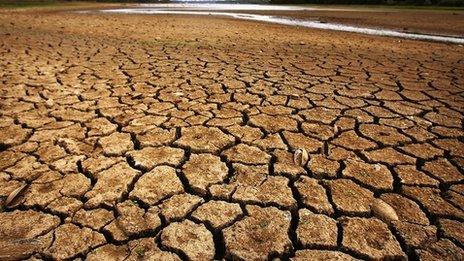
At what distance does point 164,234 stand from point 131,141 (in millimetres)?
1014

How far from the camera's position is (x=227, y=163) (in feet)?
6.57

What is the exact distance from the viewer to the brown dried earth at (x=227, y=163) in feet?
4.57

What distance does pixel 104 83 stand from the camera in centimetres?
356

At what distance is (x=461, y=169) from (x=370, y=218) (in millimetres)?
884

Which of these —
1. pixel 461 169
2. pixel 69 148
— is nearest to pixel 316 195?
pixel 461 169

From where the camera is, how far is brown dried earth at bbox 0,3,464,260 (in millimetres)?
1392

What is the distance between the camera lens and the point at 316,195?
1.69 meters

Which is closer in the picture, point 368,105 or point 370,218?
point 370,218

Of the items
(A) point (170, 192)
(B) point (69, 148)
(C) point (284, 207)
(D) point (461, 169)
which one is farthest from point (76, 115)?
(D) point (461, 169)

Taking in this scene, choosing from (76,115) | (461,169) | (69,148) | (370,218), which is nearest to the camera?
(370,218)

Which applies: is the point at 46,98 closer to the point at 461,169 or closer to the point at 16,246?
the point at 16,246

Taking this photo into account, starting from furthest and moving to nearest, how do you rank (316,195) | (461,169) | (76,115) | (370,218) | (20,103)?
(20,103) → (76,115) → (461,169) → (316,195) → (370,218)

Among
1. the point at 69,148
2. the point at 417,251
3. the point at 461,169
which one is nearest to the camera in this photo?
the point at 417,251

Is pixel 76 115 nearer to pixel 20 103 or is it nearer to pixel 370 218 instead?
pixel 20 103
